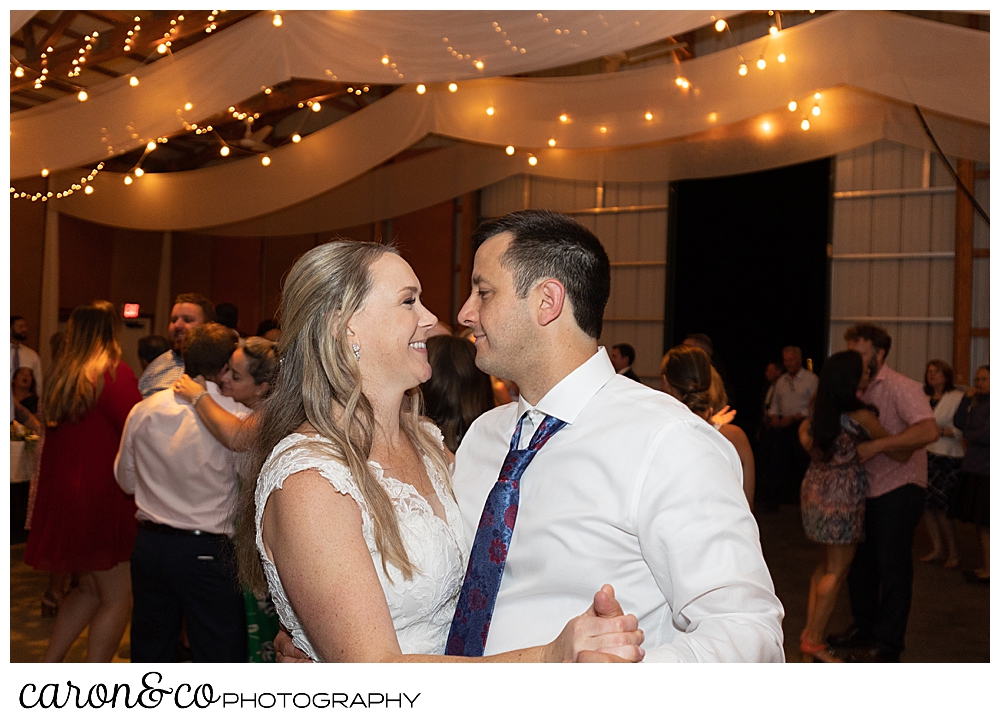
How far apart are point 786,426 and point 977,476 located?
2.70 meters

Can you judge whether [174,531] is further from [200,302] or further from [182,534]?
[200,302]

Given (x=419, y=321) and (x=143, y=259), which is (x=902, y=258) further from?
(x=143, y=259)

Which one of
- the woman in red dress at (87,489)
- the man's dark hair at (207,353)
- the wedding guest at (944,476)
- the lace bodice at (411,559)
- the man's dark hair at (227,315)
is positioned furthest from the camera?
the wedding guest at (944,476)

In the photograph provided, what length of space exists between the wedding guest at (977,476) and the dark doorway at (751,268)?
3.65m

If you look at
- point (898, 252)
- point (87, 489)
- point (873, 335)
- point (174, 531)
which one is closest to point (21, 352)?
point (87, 489)

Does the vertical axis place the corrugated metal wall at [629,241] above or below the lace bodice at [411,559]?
above

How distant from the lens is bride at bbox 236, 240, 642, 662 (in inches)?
48.3

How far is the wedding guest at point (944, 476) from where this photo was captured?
236 inches

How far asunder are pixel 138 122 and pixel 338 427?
2128 mm

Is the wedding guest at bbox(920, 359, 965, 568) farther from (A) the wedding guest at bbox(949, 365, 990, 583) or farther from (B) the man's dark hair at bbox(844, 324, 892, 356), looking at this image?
(B) the man's dark hair at bbox(844, 324, 892, 356)

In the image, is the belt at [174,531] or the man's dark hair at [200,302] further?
the man's dark hair at [200,302]

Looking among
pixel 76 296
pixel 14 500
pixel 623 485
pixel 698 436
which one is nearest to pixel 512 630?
pixel 623 485

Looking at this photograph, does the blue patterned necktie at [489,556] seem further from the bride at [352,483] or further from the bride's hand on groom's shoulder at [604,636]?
the bride's hand on groom's shoulder at [604,636]

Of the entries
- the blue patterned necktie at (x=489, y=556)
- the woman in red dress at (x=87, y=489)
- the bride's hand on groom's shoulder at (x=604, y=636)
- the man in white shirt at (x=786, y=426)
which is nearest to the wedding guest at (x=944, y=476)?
the man in white shirt at (x=786, y=426)
